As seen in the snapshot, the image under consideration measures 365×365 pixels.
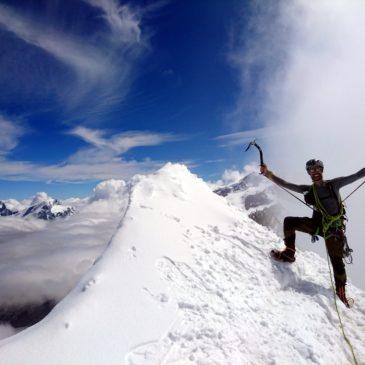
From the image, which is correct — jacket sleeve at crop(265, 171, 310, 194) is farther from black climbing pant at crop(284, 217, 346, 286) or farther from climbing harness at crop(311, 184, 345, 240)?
black climbing pant at crop(284, 217, 346, 286)

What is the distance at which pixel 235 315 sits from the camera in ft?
30.0

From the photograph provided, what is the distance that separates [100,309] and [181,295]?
2.21 metres

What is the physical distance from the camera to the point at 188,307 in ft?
29.5

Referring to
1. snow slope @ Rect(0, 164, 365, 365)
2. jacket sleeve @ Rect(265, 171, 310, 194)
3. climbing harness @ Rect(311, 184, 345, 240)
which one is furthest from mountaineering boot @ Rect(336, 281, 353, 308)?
jacket sleeve @ Rect(265, 171, 310, 194)

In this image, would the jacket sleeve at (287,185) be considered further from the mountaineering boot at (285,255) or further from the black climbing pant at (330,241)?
the mountaineering boot at (285,255)

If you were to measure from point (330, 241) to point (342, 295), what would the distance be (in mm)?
1802

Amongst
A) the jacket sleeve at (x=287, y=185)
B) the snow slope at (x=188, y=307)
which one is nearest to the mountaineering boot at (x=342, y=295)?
the snow slope at (x=188, y=307)

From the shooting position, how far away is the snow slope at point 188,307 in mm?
7309

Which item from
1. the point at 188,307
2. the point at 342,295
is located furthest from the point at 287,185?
the point at 188,307

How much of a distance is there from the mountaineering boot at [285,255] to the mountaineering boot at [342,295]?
5.70ft

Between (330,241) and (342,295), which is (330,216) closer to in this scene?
(330,241)

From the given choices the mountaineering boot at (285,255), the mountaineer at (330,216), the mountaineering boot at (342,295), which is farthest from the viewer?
the mountaineering boot at (285,255)

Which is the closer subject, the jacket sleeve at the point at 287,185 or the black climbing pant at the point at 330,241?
the black climbing pant at the point at 330,241

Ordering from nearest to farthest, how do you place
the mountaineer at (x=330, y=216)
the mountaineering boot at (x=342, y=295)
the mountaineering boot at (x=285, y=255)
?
1. the mountaineering boot at (x=342, y=295)
2. the mountaineer at (x=330, y=216)
3. the mountaineering boot at (x=285, y=255)
